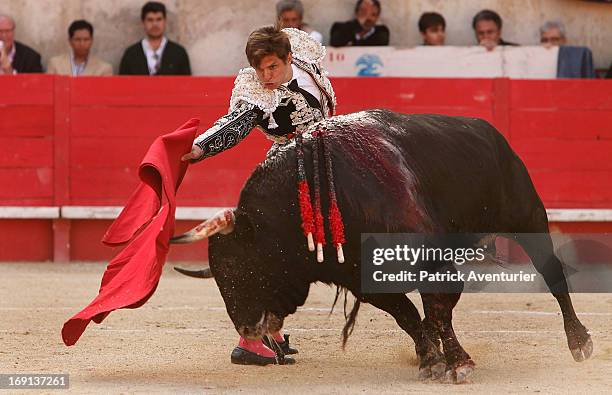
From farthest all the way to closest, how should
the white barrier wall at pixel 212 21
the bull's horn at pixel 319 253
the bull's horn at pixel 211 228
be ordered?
the white barrier wall at pixel 212 21, the bull's horn at pixel 319 253, the bull's horn at pixel 211 228

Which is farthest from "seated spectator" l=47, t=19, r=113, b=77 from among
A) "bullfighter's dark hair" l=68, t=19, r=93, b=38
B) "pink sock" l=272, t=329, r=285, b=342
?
"pink sock" l=272, t=329, r=285, b=342

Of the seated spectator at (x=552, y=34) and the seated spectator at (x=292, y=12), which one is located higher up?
the seated spectator at (x=292, y=12)

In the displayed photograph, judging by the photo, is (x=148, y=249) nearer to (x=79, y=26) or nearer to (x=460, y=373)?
(x=460, y=373)

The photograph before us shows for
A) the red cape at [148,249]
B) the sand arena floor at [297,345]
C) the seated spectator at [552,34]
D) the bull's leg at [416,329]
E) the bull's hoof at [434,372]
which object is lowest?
the sand arena floor at [297,345]

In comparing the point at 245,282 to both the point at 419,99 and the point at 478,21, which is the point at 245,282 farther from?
the point at 478,21

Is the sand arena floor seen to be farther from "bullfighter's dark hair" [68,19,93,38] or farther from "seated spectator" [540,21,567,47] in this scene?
"seated spectator" [540,21,567,47]

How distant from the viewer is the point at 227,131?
13.7 feet

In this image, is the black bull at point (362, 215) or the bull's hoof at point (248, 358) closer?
the black bull at point (362, 215)

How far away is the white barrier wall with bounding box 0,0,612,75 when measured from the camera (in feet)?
27.9

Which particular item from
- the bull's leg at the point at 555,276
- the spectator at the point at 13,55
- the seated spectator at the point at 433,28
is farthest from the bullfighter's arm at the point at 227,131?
the seated spectator at the point at 433,28

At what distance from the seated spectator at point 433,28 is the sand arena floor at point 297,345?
7.12 ft

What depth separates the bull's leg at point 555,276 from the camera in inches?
174

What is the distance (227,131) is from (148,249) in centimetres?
43

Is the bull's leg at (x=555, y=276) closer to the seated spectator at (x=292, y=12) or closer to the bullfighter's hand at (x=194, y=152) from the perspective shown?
the bullfighter's hand at (x=194, y=152)
